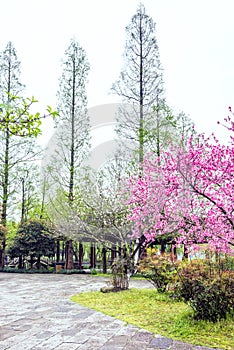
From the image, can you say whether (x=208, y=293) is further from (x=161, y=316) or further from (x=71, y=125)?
(x=71, y=125)

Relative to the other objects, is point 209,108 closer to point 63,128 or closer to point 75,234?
point 75,234

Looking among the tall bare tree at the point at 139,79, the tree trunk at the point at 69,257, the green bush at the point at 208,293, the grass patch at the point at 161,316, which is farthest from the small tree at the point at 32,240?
the green bush at the point at 208,293

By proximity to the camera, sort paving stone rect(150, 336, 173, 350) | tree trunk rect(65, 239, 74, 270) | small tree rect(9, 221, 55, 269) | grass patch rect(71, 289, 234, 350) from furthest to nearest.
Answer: tree trunk rect(65, 239, 74, 270) < small tree rect(9, 221, 55, 269) < grass patch rect(71, 289, 234, 350) < paving stone rect(150, 336, 173, 350)

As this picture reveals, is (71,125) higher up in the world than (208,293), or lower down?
higher up

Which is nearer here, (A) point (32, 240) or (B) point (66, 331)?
(B) point (66, 331)

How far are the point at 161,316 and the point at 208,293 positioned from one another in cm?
94

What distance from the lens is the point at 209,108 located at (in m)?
8.45

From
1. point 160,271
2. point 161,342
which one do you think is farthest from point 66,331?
point 160,271

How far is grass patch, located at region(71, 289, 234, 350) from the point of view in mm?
3742

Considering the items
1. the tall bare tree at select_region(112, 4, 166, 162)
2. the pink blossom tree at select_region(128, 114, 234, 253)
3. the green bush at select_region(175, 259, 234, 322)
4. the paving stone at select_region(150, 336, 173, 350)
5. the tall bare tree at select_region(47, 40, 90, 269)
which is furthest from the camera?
the tall bare tree at select_region(47, 40, 90, 269)

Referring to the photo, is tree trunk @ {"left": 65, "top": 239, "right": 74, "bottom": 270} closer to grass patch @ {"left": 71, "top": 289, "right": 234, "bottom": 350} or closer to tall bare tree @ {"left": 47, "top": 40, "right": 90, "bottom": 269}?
tall bare tree @ {"left": 47, "top": 40, "right": 90, "bottom": 269}

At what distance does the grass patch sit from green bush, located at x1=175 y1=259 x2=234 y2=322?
0.43ft

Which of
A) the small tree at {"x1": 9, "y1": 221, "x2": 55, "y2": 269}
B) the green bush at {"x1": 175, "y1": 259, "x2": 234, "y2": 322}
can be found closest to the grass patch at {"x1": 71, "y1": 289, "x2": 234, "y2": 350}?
the green bush at {"x1": 175, "y1": 259, "x2": 234, "y2": 322}

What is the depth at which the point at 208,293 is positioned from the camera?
168 inches
